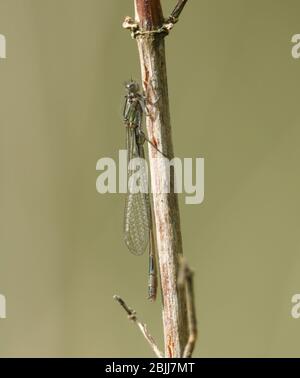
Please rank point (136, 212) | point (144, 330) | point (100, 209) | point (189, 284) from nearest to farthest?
point (189, 284)
point (144, 330)
point (136, 212)
point (100, 209)

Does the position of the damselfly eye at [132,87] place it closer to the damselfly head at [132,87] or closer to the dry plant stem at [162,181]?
the damselfly head at [132,87]

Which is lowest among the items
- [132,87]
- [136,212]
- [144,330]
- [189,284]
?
[144,330]

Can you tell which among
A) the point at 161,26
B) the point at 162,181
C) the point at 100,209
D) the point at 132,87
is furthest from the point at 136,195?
the point at 100,209

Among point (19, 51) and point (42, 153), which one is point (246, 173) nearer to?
point (42, 153)

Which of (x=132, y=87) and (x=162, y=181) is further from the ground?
(x=132, y=87)

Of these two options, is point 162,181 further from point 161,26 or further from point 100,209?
point 100,209

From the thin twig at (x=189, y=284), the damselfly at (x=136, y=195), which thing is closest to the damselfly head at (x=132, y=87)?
the damselfly at (x=136, y=195)

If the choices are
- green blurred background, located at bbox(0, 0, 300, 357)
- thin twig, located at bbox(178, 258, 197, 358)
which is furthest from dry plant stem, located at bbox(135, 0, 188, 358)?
green blurred background, located at bbox(0, 0, 300, 357)
